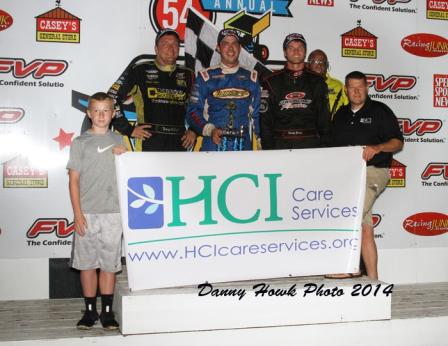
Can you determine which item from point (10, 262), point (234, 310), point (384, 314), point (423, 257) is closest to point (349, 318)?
point (384, 314)

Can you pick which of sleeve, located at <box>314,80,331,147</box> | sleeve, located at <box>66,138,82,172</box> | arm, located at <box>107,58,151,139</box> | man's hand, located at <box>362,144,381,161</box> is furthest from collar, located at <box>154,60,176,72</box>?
man's hand, located at <box>362,144,381,161</box>

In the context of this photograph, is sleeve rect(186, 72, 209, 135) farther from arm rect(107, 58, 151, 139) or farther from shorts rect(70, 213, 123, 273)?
shorts rect(70, 213, 123, 273)

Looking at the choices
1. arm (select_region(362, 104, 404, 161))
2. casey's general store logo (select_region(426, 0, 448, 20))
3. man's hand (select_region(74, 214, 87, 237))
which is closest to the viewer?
man's hand (select_region(74, 214, 87, 237))

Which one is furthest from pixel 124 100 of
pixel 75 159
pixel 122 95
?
pixel 75 159

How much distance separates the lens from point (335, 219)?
4.13m

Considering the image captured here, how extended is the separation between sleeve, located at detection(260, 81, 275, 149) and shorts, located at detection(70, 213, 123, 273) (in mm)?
1489

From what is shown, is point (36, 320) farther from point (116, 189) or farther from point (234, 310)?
point (234, 310)

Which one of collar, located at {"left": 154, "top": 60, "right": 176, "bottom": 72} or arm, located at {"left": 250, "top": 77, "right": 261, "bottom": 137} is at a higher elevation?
collar, located at {"left": 154, "top": 60, "right": 176, "bottom": 72}

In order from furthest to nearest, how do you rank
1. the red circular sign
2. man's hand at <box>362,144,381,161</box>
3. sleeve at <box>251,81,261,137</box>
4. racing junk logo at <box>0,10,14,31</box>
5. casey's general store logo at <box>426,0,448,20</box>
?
casey's general store logo at <box>426,0,448,20</box>, the red circular sign, racing junk logo at <box>0,10,14,31</box>, sleeve at <box>251,81,261,137</box>, man's hand at <box>362,144,381,161</box>

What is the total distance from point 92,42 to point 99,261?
2194 millimetres

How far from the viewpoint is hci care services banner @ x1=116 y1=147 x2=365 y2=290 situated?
3787 millimetres

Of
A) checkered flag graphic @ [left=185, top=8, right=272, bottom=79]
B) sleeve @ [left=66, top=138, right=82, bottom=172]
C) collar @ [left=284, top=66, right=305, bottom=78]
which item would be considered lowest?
sleeve @ [left=66, top=138, right=82, bottom=172]

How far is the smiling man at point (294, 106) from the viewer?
4.61m

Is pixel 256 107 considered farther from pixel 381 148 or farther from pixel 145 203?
pixel 145 203
